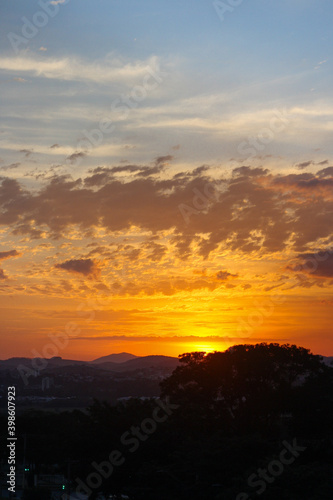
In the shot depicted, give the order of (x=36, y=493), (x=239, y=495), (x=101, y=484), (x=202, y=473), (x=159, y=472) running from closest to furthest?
(x=239, y=495)
(x=202, y=473)
(x=159, y=472)
(x=101, y=484)
(x=36, y=493)

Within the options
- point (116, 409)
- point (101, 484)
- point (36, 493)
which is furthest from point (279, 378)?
point (36, 493)

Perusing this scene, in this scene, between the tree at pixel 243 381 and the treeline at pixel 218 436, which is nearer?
the treeline at pixel 218 436

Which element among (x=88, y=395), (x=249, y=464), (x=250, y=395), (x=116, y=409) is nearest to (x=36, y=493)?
→ (x=116, y=409)

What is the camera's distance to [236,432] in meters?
45.6

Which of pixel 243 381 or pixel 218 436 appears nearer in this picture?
pixel 218 436

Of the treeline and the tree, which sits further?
the tree

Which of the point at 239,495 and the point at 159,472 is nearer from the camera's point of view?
the point at 239,495

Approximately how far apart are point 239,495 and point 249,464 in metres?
4.84

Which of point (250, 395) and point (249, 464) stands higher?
point (250, 395)

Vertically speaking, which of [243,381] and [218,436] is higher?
[243,381]

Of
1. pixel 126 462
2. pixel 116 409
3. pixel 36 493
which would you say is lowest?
pixel 36 493

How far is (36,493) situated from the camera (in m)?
48.7

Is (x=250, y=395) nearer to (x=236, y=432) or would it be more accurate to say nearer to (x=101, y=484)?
(x=236, y=432)

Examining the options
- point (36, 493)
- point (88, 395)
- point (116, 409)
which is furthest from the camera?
point (88, 395)
